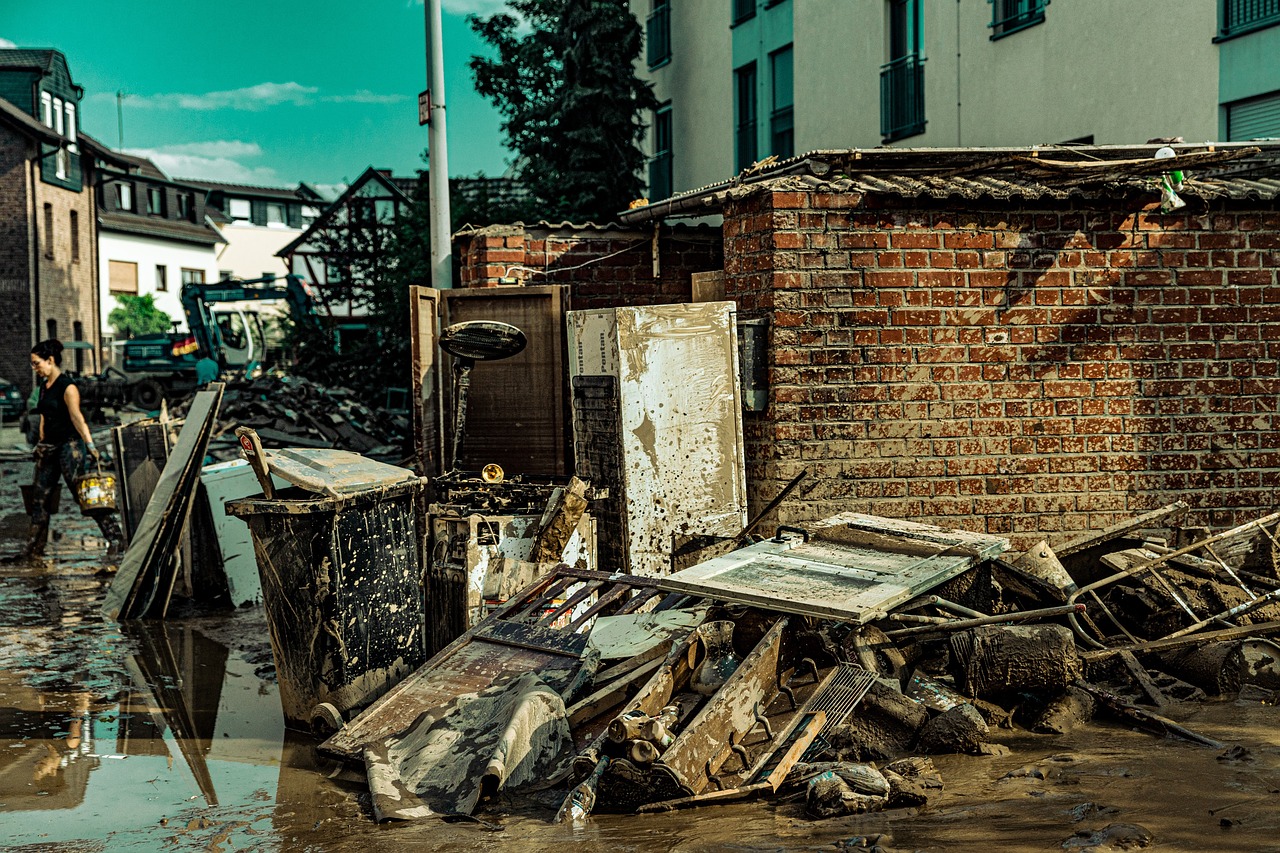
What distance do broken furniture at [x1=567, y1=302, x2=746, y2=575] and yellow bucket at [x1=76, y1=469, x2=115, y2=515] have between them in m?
6.00

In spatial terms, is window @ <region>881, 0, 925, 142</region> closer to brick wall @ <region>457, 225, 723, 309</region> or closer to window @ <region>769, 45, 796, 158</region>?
window @ <region>769, 45, 796, 158</region>

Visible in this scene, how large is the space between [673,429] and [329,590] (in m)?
2.17

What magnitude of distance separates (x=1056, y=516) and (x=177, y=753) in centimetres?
486

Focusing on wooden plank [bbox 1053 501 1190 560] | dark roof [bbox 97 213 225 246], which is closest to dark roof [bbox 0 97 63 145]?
dark roof [bbox 97 213 225 246]

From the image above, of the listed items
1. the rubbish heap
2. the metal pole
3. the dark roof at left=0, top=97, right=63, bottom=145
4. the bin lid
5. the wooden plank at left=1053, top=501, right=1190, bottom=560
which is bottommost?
the rubbish heap

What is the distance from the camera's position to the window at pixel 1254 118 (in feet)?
45.2

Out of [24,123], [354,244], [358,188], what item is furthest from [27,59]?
[354,244]

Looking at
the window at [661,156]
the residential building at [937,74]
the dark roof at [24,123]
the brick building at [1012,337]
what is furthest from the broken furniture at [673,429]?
the dark roof at [24,123]

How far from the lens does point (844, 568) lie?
5449 mm

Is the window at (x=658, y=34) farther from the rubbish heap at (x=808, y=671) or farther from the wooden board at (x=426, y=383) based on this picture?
the rubbish heap at (x=808, y=671)

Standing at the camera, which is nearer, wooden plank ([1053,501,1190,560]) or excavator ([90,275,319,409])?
wooden plank ([1053,501,1190,560])

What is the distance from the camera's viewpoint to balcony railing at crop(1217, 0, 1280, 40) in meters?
13.6

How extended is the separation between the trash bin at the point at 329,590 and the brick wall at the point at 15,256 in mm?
39597

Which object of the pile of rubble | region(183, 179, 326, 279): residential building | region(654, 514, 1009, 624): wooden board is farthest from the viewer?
region(183, 179, 326, 279): residential building
